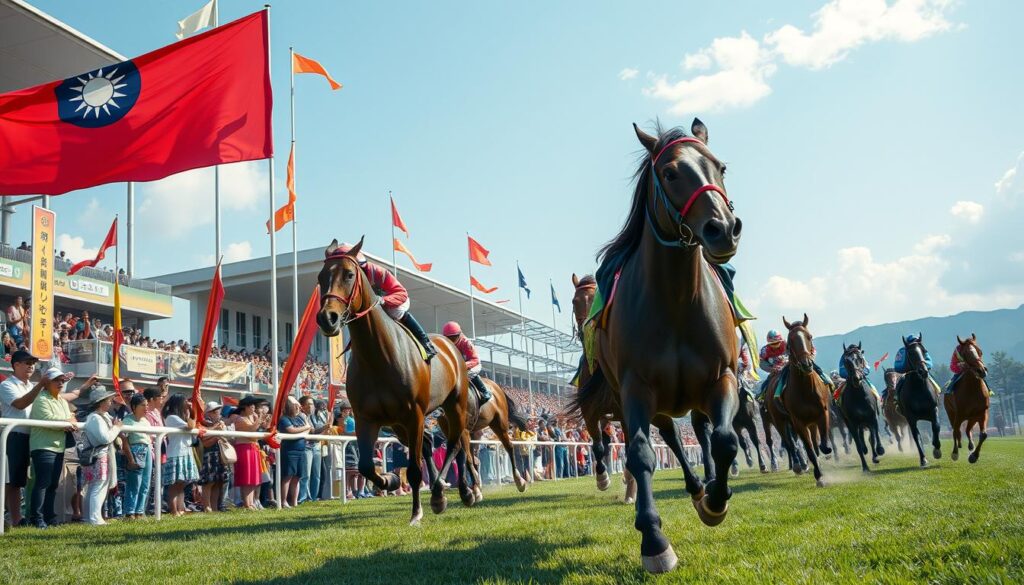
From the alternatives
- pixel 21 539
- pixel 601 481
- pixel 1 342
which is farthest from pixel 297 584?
pixel 1 342

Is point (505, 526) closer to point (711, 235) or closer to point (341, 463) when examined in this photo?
point (711, 235)

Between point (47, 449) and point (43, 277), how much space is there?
18197 mm

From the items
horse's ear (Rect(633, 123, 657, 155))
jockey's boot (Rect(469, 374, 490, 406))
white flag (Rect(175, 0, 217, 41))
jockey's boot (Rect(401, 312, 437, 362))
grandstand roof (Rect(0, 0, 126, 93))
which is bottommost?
jockey's boot (Rect(469, 374, 490, 406))

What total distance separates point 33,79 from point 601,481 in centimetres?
2873

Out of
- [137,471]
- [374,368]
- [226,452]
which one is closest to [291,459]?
[226,452]

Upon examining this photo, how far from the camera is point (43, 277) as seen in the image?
24.5 m

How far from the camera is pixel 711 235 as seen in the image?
3.94m

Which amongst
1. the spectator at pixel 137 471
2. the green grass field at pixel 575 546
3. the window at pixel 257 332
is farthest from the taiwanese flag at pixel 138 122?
the window at pixel 257 332

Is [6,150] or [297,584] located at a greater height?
[6,150]

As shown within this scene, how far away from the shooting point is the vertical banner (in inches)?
917

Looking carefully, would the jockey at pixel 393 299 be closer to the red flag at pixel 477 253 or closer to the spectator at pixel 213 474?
the spectator at pixel 213 474

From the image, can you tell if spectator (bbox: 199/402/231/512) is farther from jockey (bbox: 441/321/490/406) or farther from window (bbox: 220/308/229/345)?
window (bbox: 220/308/229/345)

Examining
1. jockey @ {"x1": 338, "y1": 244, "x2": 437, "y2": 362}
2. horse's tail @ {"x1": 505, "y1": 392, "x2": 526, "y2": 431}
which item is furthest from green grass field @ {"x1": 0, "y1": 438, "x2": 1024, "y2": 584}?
horse's tail @ {"x1": 505, "y1": 392, "x2": 526, "y2": 431}

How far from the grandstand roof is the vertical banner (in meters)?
6.46
